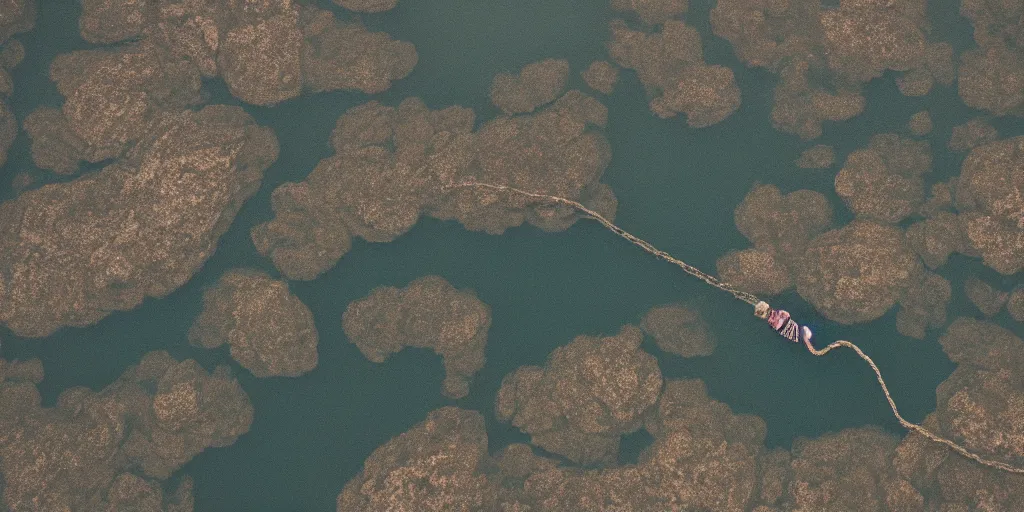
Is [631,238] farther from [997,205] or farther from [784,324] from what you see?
[997,205]

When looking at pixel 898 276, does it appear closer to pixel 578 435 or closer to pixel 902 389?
pixel 902 389


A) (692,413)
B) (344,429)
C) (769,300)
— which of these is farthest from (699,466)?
(344,429)

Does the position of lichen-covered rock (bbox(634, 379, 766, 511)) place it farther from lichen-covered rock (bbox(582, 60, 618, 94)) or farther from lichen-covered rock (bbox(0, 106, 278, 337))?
lichen-covered rock (bbox(0, 106, 278, 337))

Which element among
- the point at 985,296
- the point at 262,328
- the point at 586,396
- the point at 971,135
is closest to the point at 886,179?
the point at 971,135

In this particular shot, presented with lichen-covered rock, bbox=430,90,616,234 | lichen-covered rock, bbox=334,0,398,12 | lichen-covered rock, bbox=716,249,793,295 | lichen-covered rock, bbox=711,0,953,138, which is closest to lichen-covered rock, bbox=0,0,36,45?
lichen-covered rock, bbox=334,0,398,12

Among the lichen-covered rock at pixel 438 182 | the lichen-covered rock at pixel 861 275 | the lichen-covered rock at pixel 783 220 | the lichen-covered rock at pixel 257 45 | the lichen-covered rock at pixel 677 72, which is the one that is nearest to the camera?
the lichen-covered rock at pixel 861 275

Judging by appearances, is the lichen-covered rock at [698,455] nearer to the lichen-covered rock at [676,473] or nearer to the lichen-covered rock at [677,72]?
the lichen-covered rock at [676,473]

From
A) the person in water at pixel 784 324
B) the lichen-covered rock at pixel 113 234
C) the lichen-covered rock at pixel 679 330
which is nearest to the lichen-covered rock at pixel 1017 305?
the person in water at pixel 784 324
